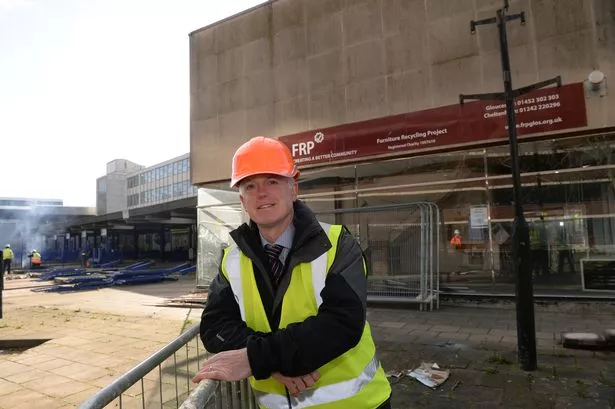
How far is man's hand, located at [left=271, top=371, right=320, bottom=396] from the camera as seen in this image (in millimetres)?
1701

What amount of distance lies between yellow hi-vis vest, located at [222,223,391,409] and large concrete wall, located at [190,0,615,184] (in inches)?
317

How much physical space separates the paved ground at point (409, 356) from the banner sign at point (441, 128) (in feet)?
11.1

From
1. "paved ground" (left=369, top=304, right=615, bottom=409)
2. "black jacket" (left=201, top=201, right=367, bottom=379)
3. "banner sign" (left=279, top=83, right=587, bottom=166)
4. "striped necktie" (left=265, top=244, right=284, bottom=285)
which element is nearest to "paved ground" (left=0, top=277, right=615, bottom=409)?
"paved ground" (left=369, top=304, right=615, bottom=409)

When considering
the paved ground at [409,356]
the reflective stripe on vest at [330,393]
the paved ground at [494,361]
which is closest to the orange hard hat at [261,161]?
the reflective stripe on vest at [330,393]

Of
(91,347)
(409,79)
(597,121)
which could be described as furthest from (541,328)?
(91,347)

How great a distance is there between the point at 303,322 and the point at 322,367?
0.25m

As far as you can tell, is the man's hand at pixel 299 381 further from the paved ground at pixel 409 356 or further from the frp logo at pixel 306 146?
the frp logo at pixel 306 146

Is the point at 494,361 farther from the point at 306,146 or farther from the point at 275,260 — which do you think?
the point at 306,146

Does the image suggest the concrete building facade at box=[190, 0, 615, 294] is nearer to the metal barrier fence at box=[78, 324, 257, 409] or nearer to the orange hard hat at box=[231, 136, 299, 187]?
the metal barrier fence at box=[78, 324, 257, 409]

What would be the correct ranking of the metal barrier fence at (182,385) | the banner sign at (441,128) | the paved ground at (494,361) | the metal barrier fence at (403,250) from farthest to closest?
the metal barrier fence at (403,250)
the banner sign at (441,128)
the paved ground at (494,361)
the metal barrier fence at (182,385)

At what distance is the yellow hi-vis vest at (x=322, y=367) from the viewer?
177 centimetres

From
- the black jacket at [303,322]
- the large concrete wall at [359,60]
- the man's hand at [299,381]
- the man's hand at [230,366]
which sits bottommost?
the man's hand at [299,381]

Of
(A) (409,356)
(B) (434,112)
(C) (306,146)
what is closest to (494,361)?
(A) (409,356)

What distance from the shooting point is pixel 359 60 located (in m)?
10.4
